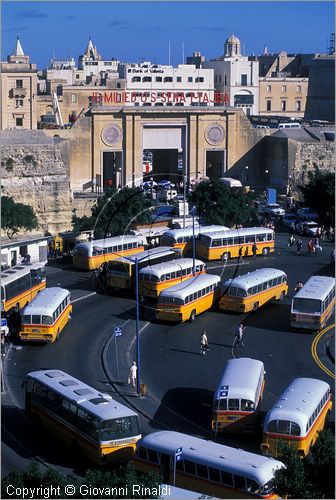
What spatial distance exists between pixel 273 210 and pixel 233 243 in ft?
37.0

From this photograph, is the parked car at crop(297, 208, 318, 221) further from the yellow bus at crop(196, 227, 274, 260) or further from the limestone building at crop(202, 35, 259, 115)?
the limestone building at crop(202, 35, 259, 115)

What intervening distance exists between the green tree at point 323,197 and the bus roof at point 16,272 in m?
18.6

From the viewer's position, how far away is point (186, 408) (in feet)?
74.4

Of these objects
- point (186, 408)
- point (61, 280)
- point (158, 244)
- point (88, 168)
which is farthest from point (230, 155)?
point (186, 408)

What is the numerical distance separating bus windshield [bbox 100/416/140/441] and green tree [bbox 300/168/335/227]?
28459mm

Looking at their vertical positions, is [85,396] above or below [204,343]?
above

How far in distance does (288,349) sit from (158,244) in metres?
13.3

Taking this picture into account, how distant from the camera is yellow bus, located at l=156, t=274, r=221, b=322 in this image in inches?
1179

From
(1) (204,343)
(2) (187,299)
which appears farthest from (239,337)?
(2) (187,299)

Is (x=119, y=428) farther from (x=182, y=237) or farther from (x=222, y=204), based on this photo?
(x=222, y=204)

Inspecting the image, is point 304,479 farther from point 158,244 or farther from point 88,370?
point 158,244

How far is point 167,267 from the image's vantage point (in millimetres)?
32625

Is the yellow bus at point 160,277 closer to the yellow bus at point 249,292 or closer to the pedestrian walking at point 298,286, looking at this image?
the yellow bus at point 249,292

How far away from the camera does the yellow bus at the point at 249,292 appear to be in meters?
31.1
